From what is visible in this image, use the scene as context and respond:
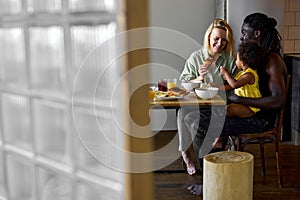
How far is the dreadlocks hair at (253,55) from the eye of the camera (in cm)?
332

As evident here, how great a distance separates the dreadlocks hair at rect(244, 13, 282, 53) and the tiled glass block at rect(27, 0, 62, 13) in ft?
8.29

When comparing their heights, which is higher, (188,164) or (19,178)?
(19,178)

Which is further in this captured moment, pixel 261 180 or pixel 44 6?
pixel 261 180

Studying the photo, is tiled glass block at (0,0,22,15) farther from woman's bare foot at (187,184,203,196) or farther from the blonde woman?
the blonde woman

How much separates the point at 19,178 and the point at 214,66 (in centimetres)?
282

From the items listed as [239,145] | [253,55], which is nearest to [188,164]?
[239,145]

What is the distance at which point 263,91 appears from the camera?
3.40 m

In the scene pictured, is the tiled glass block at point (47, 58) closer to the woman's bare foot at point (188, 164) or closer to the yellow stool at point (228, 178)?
the yellow stool at point (228, 178)

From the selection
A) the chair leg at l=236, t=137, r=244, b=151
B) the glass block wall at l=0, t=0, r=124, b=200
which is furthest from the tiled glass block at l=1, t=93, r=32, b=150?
the chair leg at l=236, t=137, r=244, b=151

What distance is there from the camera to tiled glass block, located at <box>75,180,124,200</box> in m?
1.07

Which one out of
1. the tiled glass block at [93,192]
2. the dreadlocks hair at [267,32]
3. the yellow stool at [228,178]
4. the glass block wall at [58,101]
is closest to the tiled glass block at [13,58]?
the glass block wall at [58,101]

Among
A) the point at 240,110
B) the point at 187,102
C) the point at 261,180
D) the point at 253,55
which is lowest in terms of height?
the point at 261,180

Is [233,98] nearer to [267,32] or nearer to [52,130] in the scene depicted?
[267,32]

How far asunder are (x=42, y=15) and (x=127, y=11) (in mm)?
344
